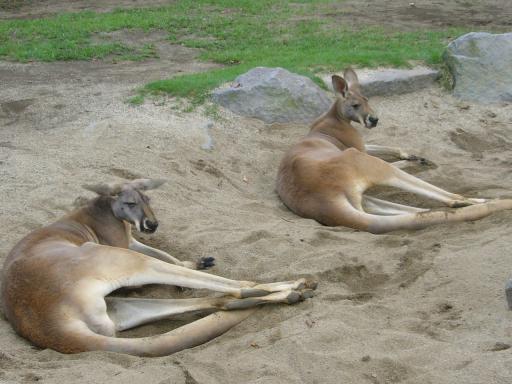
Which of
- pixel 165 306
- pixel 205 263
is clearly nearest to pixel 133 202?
pixel 205 263

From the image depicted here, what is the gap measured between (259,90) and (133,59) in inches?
130

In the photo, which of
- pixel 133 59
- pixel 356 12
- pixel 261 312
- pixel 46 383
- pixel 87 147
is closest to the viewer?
pixel 46 383

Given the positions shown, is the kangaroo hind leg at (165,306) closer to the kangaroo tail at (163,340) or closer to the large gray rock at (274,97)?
the kangaroo tail at (163,340)

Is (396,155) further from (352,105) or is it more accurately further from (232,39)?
(232,39)

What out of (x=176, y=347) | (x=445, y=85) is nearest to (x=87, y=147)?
(x=176, y=347)

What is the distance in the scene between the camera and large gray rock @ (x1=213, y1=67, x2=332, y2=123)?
979 centimetres

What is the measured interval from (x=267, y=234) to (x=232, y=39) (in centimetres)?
781

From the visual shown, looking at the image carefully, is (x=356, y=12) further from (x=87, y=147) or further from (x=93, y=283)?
(x=93, y=283)

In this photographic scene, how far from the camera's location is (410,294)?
5188 mm

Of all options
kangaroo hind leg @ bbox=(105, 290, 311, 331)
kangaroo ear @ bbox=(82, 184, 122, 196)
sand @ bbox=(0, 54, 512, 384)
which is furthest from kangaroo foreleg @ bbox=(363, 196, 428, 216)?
kangaroo ear @ bbox=(82, 184, 122, 196)

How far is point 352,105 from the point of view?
891cm

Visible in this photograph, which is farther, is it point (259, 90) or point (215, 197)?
point (259, 90)

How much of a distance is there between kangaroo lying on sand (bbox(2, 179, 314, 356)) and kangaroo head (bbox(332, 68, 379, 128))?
3.96m

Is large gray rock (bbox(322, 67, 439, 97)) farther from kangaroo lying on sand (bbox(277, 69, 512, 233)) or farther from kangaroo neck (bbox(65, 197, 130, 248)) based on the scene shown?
kangaroo neck (bbox(65, 197, 130, 248))
